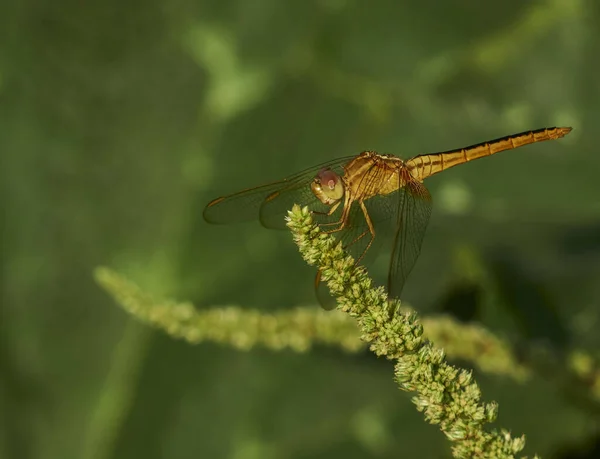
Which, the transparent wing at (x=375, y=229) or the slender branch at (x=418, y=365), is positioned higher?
the transparent wing at (x=375, y=229)

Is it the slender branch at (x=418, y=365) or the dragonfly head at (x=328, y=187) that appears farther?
the dragonfly head at (x=328, y=187)

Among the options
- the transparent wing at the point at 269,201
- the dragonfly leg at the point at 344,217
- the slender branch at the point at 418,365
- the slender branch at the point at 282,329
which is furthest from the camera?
the transparent wing at the point at 269,201

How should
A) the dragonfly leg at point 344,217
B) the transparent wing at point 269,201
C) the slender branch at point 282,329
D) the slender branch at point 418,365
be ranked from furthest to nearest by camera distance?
the transparent wing at point 269,201 → the dragonfly leg at point 344,217 → the slender branch at point 282,329 → the slender branch at point 418,365

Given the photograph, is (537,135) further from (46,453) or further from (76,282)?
(46,453)

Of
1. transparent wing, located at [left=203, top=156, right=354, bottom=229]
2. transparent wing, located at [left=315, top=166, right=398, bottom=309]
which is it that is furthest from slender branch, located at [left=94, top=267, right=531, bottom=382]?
transparent wing, located at [left=203, top=156, right=354, bottom=229]

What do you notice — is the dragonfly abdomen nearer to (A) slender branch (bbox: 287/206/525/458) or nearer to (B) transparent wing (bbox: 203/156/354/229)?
(B) transparent wing (bbox: 203/156/354/229)

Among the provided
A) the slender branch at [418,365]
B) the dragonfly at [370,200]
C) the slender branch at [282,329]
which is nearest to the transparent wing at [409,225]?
the dragonfly at [370,200]

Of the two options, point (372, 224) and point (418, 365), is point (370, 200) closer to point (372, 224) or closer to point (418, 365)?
point (372, 224)

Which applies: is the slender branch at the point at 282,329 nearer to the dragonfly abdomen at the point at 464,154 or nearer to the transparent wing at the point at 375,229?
the transparent wing at the point at 375,229
